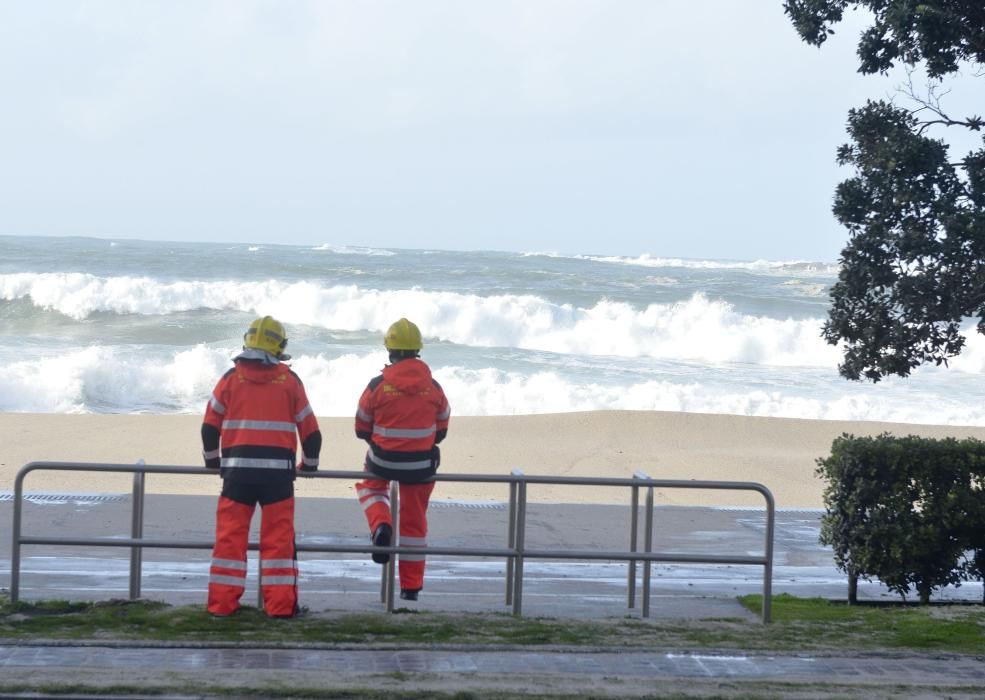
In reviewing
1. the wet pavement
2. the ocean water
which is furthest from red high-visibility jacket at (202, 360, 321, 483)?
the ocean water

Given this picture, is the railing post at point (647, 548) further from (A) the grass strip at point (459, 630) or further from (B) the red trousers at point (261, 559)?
(B) the red trousers at point (261, 559)

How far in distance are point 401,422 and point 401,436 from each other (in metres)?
0.08

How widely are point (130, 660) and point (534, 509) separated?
261 inches

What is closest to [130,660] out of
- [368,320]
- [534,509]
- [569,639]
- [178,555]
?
[569,639]

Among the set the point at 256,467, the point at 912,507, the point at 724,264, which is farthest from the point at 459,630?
the point at 724,264

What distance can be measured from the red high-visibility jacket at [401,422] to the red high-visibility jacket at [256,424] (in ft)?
1.78

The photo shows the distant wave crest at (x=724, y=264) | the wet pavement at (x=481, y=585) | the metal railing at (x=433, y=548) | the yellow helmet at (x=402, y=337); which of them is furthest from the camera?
the distant wave crest at (x=724, y=264)

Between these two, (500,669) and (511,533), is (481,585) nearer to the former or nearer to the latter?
(511,533)

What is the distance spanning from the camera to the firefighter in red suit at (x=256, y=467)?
653cm

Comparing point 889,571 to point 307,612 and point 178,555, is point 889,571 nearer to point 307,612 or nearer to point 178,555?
point 307,612

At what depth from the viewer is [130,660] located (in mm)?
5496

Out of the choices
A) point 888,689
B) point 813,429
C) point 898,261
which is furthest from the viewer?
point 813,429

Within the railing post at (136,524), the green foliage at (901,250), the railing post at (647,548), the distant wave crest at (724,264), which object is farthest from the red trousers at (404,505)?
the distant wave crest at (724,264)

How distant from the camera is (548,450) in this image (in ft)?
51.3
